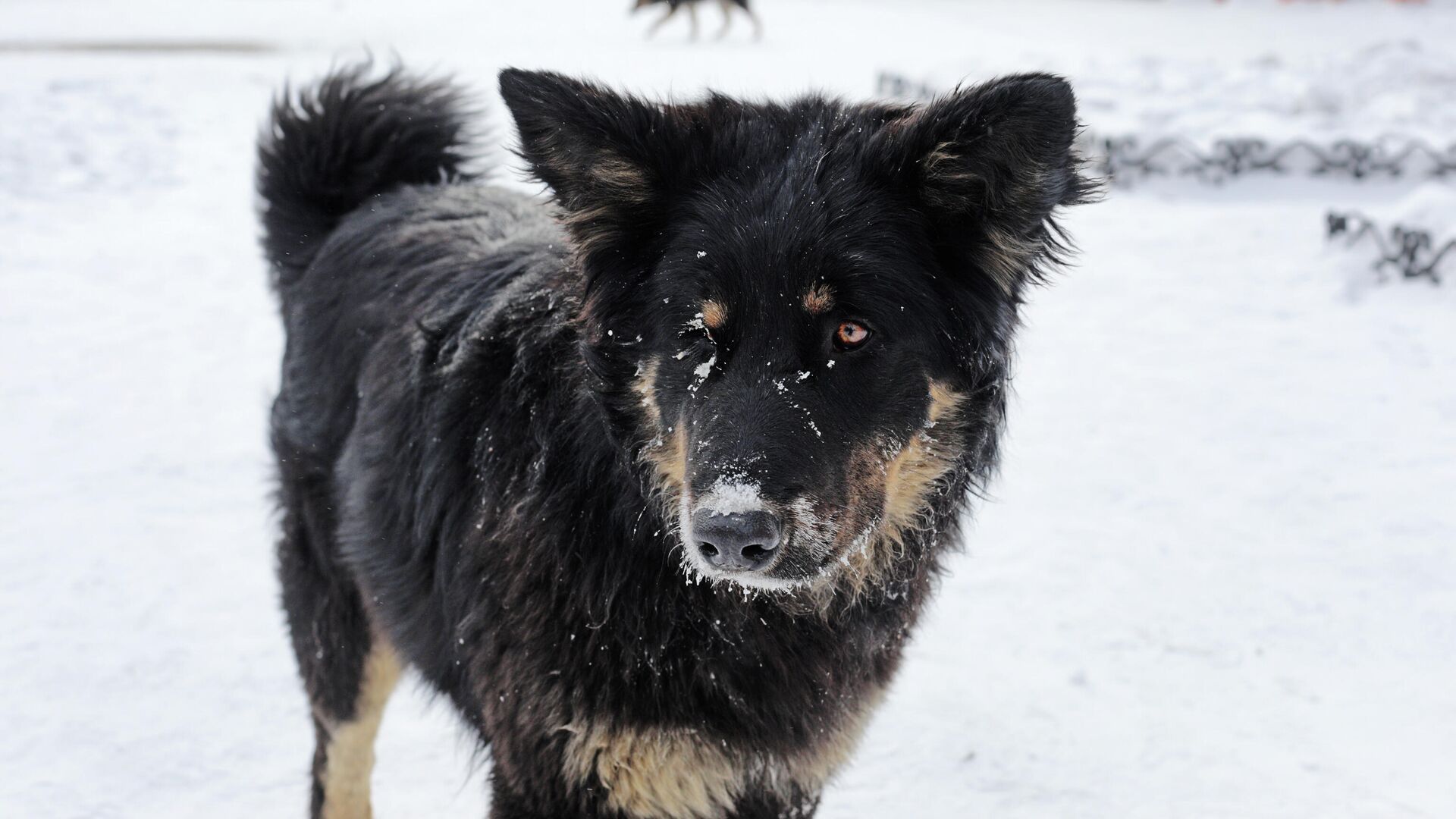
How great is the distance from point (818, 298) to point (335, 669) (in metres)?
2.17

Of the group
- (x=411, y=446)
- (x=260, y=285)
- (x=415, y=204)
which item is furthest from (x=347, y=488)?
(x=260, y=285)

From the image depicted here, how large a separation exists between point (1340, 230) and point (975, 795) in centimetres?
741

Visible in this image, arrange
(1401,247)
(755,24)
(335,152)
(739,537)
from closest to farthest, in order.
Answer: (739,537)
(335,152)
(1401,247)
(755,24)

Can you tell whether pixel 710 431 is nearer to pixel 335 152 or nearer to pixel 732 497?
pixel 732 497

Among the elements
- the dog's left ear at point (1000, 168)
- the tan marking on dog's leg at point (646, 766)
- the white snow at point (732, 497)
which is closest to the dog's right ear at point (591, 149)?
the dog's left ear at point (1000, 168)

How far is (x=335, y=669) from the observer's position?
3678 mm

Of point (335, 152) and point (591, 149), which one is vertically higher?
point (591, 149)

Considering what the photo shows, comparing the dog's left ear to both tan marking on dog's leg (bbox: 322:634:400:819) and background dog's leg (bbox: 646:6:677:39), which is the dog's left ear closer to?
tan marking on dog's leg (bbox: 322:634:400:819)

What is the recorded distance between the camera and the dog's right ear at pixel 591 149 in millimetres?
2533

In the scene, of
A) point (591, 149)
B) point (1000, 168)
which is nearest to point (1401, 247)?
point (1000, 168)

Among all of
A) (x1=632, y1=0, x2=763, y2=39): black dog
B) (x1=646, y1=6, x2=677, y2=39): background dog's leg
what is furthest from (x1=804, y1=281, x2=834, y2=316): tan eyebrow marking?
(x1=646, y1=6, x2=677, y2=39): background dog's leg

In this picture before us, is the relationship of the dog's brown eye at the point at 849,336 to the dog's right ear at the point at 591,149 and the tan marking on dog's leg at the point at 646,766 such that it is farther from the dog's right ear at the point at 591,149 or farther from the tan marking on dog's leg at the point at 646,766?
the tan marking on dog's leg at the point at 646,766

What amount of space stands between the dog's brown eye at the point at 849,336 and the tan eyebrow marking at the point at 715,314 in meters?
0.27

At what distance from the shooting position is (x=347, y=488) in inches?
138
